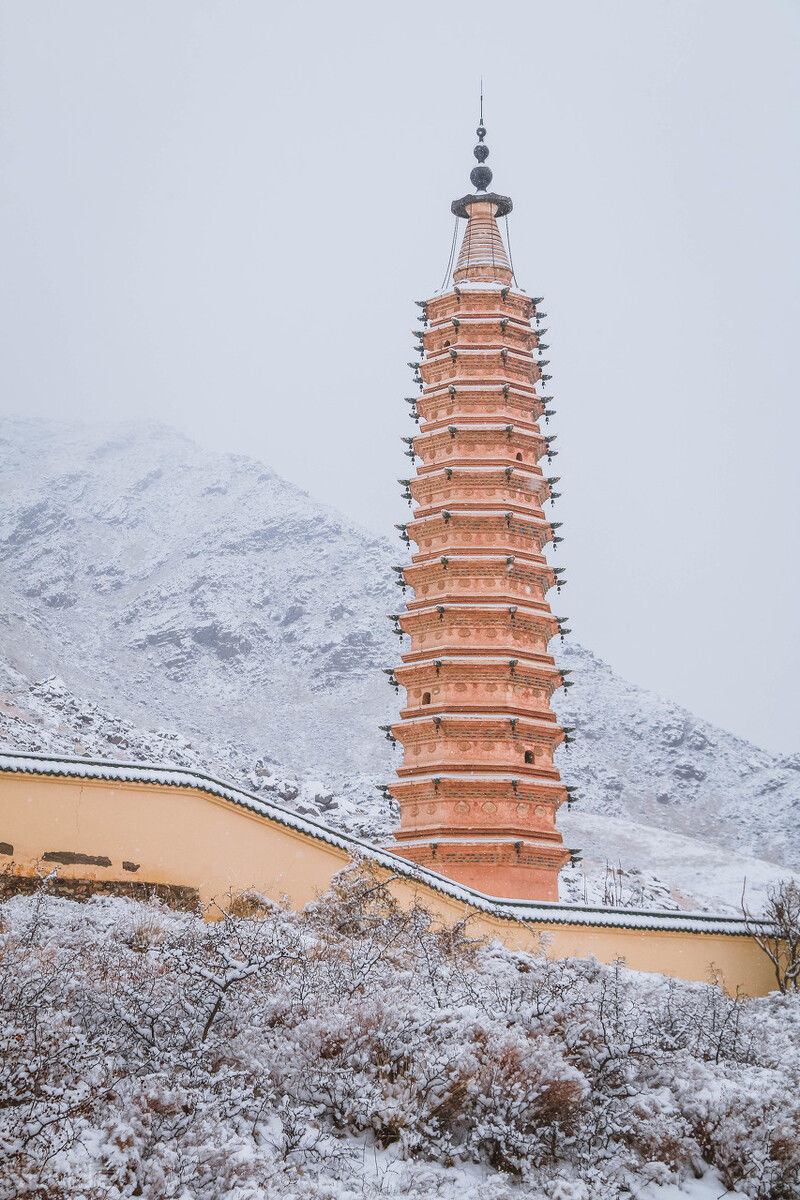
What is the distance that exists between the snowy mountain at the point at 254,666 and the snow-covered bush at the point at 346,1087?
1490 inches

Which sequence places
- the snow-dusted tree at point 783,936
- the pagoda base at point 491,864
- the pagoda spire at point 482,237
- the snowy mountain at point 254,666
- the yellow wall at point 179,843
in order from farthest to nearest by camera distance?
the snowy mountain at point 254,666
the pagoda spire at point 482,237
the pagoda base at point 491,864
the snow-dusted tree at point 783,936
the yellow wall at point 179,843

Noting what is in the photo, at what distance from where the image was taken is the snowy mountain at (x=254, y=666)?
6862 centimetres

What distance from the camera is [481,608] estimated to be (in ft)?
85.5

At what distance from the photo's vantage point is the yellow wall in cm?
1524

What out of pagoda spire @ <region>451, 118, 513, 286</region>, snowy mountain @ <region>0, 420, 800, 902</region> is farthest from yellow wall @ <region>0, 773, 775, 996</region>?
snowy mountain @ <region>0, 420, 800, 902</region>

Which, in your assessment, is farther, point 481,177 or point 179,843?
point 481,177

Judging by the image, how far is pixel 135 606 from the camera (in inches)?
4621

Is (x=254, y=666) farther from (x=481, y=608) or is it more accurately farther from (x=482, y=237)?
(x=481, y=608)

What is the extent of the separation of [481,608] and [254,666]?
85248mm

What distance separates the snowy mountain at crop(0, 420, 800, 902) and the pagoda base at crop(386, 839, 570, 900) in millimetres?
25908

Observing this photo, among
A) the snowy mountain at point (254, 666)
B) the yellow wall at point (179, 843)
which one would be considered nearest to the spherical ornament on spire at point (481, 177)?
the yellow wall at point (179, 843)

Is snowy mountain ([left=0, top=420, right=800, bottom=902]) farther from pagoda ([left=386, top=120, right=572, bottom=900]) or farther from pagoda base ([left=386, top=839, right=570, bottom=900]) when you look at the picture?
pagoda base ([left=386, top=839, right=570, bottom=900])

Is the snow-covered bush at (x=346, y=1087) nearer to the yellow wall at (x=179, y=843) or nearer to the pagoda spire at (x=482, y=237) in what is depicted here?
the yellow wall at (x=179, y=843)

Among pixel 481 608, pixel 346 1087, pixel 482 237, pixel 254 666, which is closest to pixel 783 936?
pixel 481 608
